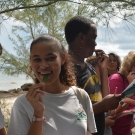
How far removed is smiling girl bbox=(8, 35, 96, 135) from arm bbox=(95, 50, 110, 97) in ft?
1.42

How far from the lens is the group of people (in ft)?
4.38

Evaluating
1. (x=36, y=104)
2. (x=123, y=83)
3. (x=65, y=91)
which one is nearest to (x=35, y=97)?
(x=36, y=104)

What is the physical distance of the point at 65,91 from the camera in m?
1.57

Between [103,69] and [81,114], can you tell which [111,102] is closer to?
[81,114]

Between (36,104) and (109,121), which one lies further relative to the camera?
(109,121)

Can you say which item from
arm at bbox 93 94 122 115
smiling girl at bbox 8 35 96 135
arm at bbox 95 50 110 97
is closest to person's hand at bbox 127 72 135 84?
arm at bbox 95 50 110 97

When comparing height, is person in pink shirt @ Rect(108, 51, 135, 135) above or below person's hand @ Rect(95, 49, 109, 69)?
below

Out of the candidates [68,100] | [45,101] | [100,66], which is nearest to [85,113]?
[68,100]

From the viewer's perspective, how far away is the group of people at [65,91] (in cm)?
133

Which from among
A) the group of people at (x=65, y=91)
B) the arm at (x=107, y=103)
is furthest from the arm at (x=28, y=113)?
the arm at (x=107, y=103)

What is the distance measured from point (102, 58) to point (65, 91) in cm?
56

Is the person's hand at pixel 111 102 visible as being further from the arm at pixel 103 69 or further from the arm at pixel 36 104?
the arm at pixel 36 104

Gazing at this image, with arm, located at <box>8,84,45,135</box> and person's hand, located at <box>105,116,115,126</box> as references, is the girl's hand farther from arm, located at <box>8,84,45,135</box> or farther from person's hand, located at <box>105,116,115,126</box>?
person's hand, located at <box>105,116,115,126</box>

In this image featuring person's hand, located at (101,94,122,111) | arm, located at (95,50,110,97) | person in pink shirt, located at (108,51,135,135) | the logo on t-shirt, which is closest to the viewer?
the logo on t-shirt
